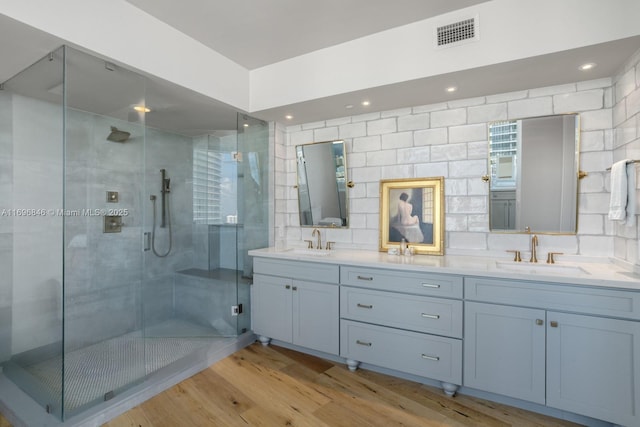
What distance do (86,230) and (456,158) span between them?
115 inches

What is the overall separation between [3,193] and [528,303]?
3825 mm

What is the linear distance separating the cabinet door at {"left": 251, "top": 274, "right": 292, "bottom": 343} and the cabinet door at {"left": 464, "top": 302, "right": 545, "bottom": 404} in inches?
59.4

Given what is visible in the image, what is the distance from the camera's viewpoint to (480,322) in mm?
2186

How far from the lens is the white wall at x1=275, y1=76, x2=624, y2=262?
7.74 ft

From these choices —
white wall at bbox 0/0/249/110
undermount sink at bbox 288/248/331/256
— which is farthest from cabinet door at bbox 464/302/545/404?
white wall at bbox 0/0/249/110

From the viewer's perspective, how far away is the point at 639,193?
76.8 inches

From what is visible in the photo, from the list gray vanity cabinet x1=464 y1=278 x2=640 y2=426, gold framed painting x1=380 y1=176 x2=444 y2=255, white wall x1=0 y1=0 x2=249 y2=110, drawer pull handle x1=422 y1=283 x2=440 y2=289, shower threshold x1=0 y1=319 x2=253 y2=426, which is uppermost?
white wall x1=0 y1=0 x2=249 y2=110

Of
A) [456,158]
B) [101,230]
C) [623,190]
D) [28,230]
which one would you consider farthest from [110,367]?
[623,190]

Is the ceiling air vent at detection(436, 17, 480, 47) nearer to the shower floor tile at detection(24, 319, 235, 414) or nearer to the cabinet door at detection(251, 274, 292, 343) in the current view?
the cabinet door at detection(251, 274, 292, 343)

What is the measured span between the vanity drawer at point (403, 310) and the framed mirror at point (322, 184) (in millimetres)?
915

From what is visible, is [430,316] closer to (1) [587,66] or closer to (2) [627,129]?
(2) [627,129]

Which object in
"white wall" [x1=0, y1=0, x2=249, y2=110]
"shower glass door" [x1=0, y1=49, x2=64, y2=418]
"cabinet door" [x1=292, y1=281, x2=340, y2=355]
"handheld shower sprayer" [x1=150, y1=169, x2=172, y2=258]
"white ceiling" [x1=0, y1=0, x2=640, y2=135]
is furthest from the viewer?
"handheld shower sprayer" [x1=150, y1=169, x2=172, y2=258]

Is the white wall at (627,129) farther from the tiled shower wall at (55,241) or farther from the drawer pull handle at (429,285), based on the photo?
the tiled shower wall at (55,241)

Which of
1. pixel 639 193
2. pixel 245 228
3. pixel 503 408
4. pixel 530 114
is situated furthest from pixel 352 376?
pixel 530 114
